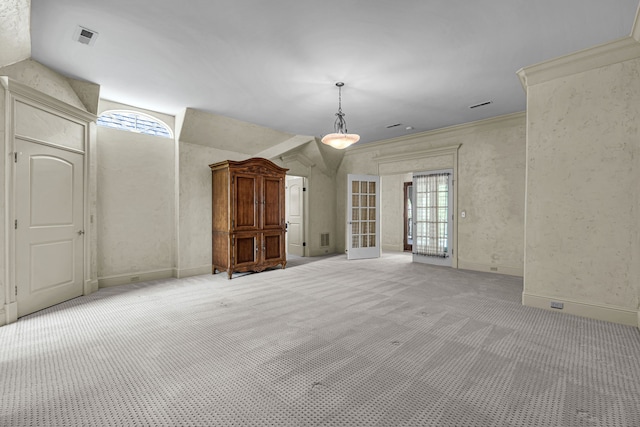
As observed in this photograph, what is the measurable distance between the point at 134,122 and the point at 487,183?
672 centimetres

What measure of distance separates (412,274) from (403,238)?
357cm

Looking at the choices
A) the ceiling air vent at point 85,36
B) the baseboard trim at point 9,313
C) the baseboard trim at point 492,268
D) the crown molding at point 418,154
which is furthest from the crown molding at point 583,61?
the baseboard trim at point 9,313

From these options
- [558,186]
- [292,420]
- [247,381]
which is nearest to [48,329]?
[247,381]

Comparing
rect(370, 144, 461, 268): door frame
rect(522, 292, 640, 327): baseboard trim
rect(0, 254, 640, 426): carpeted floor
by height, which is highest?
rect(370, 144, 461, 268): door frame

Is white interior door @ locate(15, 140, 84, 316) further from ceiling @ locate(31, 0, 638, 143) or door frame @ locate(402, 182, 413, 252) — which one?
door frame @ locate(402, 182, 413, 252)

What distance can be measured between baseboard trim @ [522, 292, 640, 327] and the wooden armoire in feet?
14.2

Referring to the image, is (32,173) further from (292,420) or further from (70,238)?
(292,420)

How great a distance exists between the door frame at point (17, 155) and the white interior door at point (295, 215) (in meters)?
4.89

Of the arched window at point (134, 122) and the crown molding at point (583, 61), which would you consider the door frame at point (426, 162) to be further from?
the arched window at point (134, 122)

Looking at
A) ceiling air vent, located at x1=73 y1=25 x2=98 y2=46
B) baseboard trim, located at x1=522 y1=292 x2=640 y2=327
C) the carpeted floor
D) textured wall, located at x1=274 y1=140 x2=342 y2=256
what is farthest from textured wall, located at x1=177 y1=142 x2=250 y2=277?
baseboard trim, located at x1=522 y1=292 x2=640 y2=327

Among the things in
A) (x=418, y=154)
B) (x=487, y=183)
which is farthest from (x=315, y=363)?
(x=418, y=154)

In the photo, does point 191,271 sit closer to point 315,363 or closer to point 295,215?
point 295,215

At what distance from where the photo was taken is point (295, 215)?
8602 mm

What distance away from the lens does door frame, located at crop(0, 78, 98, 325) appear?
10.3ft
